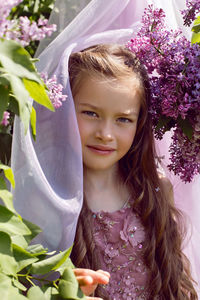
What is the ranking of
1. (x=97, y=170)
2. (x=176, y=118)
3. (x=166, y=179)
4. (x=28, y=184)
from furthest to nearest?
(x=166, y=179) < (x=97, y=170) < (x=176, y=118) < (x=28, y=184)

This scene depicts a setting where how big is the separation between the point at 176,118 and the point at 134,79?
0.25 m

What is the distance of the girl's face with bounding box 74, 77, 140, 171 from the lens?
1.57 m

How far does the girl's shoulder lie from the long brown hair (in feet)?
0.04

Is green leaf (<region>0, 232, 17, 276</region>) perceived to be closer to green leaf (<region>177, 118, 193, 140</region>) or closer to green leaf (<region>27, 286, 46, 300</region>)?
green leaf (<region>27, 286, 46, 300</region>)

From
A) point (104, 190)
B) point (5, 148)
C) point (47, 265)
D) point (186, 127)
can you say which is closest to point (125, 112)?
point (186, 127)

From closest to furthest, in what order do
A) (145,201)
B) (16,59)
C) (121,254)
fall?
(16,59) < (121,254) < (145,201)

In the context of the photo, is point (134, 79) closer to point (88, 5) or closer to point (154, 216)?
point (88, 5)

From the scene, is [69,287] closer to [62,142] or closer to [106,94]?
[62,142]

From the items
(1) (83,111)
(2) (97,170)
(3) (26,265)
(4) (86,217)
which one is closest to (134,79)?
(1) (83,111)

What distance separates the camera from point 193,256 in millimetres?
1946

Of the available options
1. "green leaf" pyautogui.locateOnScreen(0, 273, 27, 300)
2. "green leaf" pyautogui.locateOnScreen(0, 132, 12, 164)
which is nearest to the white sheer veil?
"green leaf" pyautogui.locateOnScreen(0, 132, 12, 164)

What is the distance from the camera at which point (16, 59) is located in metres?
0.71

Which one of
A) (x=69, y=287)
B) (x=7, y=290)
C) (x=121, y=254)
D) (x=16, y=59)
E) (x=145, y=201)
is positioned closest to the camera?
(x=16, y=59)

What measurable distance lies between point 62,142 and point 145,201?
52cm
